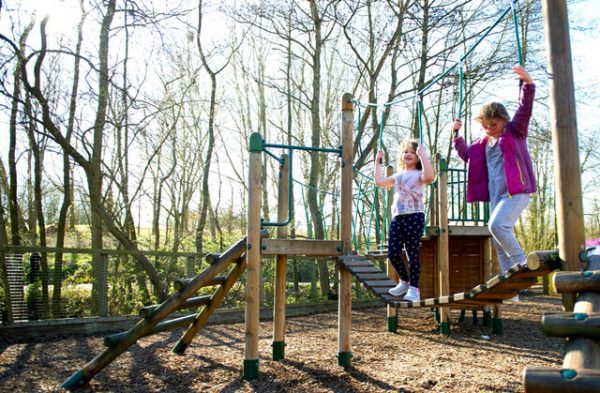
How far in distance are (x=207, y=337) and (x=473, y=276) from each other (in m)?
4.28

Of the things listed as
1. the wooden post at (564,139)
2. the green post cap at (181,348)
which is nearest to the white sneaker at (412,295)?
the wooden post at (564,139)

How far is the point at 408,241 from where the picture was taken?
15.3ft

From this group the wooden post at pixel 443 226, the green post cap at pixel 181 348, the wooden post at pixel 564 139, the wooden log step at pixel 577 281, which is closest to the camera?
the wooden log step at pixel 577 281

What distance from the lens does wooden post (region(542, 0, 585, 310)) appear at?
3.21 m

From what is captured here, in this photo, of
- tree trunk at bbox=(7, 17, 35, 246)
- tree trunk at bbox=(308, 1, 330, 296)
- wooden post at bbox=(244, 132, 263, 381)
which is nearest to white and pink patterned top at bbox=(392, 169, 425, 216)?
wooden post at bbox=(244, 132, 263, 381)

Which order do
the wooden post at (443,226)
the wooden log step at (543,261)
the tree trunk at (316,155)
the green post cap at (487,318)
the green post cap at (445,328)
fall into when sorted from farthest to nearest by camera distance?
the tree trunk at (316,155), the green post cap at (487,318), the green post cap at (445,328), the wooden post at (443,226), the wooden log step at (543,261)

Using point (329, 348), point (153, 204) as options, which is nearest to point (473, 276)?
point (329, 348)

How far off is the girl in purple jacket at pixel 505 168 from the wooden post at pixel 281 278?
2.48 m

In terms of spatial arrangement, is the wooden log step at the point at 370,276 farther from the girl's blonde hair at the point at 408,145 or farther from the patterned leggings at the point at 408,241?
the girl's blonde hair at the point at 408,145

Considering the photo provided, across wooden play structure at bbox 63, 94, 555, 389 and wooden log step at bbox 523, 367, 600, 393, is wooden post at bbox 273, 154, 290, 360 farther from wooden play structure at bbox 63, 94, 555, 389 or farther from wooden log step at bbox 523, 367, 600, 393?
wooden log step at bbox 523, 367, 600, 393

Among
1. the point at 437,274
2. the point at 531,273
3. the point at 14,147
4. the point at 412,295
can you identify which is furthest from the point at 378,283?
the point at 14,147

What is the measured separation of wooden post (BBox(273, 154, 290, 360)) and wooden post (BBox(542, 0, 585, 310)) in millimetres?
3042

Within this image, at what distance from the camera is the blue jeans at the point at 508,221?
346 cm

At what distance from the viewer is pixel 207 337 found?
7.43 metres
